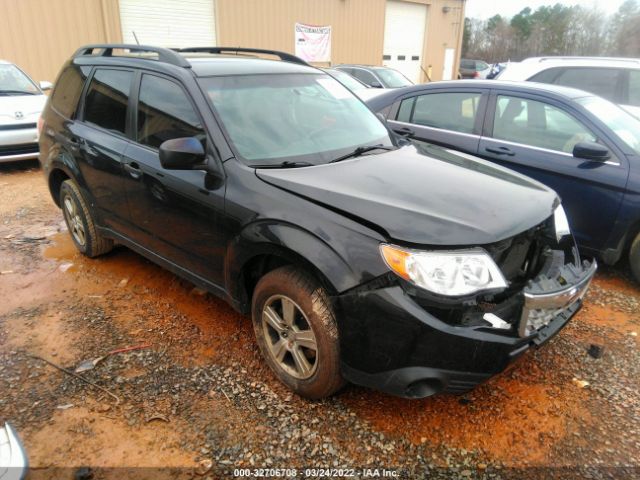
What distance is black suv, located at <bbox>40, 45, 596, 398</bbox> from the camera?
6.75ft

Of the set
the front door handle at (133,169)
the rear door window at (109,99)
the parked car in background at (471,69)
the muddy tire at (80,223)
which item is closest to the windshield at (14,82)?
the muddy tire at (80,223)

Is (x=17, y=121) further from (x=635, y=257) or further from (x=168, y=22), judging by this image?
(x=635, y=257)

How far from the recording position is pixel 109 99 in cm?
354

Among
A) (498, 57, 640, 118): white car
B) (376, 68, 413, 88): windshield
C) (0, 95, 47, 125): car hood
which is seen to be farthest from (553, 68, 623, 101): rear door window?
(0, 95, 47, 125): car hood

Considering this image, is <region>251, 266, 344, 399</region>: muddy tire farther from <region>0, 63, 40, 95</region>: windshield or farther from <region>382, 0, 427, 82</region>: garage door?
<region>382, 0, 427, 82</region>: garage door

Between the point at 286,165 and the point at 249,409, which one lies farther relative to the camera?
the point at 286,165

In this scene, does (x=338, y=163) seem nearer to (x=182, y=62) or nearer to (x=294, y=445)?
(x=182, y=62)

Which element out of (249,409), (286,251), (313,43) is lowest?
(249,409)

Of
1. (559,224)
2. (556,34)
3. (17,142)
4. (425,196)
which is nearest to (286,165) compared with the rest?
(425,196)

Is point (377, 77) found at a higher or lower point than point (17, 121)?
higher

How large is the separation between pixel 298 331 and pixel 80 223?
2759 mm

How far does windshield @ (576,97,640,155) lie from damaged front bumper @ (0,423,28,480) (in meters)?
4.51

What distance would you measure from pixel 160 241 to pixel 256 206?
43.6 inches

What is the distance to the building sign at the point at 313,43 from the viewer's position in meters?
15.7
